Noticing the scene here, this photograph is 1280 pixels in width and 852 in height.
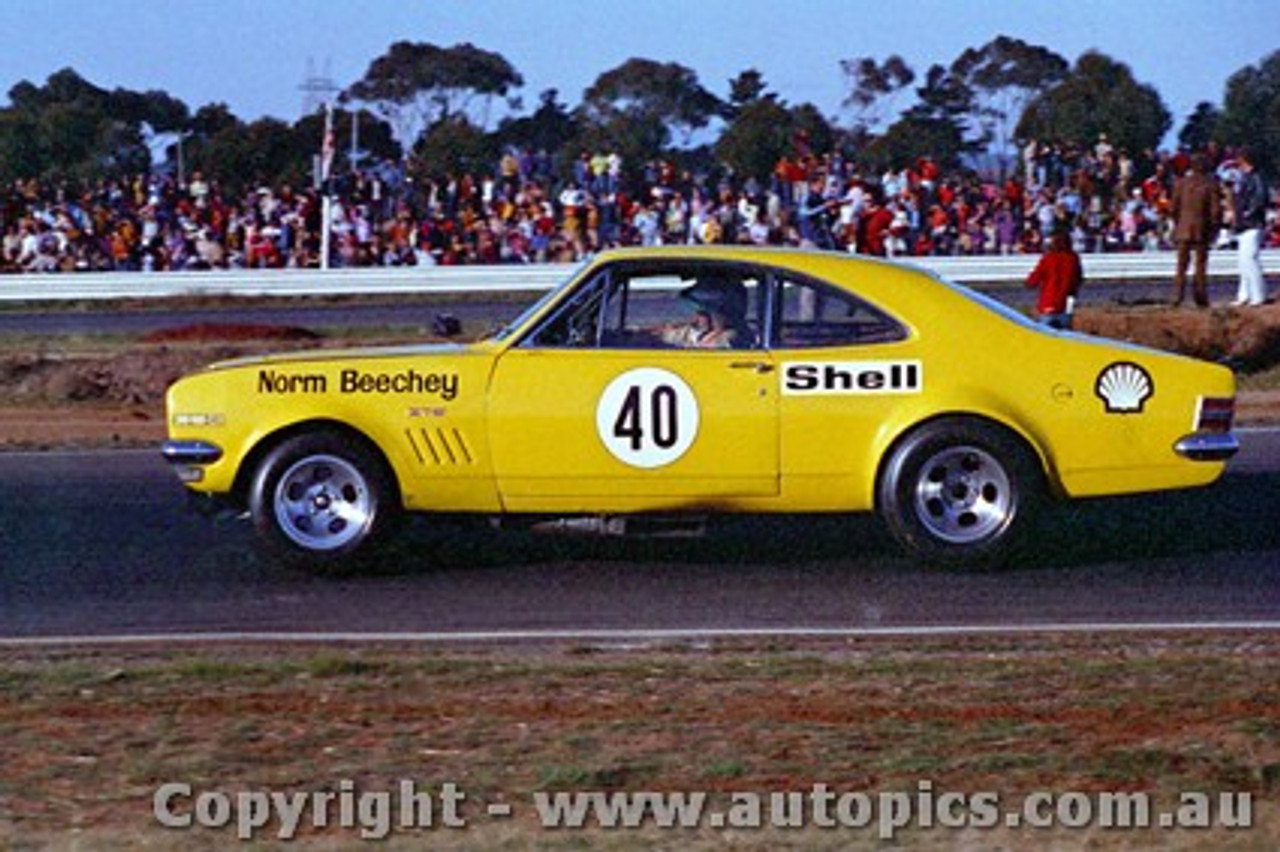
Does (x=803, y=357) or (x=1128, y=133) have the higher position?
(x=1128, y=133)

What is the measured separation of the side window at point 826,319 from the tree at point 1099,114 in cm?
2665

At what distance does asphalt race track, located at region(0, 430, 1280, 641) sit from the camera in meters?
9.15

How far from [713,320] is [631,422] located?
62cm

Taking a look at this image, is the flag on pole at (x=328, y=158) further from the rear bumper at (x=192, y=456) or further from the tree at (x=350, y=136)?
the rear bumper at (x=192, y=456)

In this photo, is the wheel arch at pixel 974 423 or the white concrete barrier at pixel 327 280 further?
the white concrete barrier at pixel 327 280

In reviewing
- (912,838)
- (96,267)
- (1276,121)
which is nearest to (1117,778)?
(912,838)

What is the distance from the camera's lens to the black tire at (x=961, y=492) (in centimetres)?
987

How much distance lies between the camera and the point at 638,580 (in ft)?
33.0

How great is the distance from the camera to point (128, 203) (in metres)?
35.8

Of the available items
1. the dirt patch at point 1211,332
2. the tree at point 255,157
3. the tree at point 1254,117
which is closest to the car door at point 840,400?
the dirt patch at point 1211,332

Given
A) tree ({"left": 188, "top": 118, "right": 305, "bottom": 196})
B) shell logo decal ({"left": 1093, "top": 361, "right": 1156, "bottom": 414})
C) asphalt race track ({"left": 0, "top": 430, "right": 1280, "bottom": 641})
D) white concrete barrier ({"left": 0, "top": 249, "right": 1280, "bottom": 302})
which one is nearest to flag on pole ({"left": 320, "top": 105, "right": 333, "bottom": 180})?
white concrete barrier ({"left": 0, "top": 249, "right": 1280, "bottom": 302})

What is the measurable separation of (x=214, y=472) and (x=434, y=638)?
1763 millimetres

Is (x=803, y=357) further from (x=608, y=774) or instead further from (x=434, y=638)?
(x=608, y=774)

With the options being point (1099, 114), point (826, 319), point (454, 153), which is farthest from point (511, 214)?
point (826, 319)
